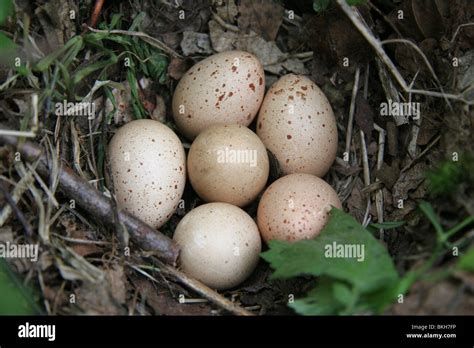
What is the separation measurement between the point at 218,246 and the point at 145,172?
49 centimetres

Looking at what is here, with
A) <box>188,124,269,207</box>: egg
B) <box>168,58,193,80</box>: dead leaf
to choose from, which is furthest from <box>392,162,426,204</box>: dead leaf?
<box>168,58,193,80</box>: dead leaf

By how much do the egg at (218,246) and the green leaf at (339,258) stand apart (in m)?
0.32

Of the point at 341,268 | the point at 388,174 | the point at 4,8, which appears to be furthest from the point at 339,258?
the point at 4,8

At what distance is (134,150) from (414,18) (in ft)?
4.99

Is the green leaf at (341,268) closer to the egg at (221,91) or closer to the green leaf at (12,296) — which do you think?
the egg at (221,91)

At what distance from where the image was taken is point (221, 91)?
291 cm

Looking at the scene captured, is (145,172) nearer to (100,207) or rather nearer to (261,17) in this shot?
(100,207)

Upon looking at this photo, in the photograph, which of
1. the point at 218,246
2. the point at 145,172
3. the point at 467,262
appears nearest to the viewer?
the point at 467,262

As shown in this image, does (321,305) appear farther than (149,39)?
No

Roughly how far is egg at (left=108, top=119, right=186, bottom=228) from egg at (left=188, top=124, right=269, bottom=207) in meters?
0.12

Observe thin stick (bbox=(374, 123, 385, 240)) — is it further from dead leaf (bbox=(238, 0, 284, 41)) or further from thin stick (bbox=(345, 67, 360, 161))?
dead leaf (bbox=(238, 0, 284, 41))

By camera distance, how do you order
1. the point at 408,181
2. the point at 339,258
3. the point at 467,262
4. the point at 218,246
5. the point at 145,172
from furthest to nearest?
the point at 408,181 → the point at 145,172 → the point at 218,246 → the point at 339,258 → the point at 467,262

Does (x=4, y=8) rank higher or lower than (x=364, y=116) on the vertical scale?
higher

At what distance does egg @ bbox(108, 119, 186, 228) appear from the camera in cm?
272
